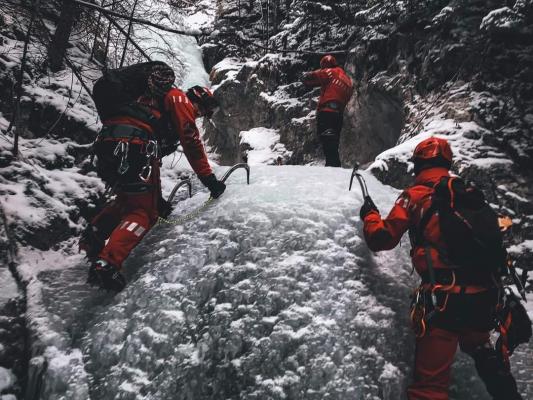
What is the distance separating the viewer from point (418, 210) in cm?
279

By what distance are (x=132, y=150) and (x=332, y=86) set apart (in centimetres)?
372

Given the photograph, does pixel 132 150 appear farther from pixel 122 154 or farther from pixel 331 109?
pixel 331 109

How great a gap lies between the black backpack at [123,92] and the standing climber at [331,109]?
121 inches

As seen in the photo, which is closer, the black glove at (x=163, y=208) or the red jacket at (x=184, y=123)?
the red jacket at (x=184, y=123)

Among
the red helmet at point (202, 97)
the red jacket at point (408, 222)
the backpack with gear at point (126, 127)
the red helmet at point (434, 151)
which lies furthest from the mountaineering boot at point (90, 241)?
the red helmet at point (434, 151)

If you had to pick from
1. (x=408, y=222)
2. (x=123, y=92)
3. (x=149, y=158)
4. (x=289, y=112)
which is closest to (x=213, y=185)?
(x=149, y=158)

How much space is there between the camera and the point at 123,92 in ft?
11.2

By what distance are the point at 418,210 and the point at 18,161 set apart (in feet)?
13.2

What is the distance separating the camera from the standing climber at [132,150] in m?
3.15

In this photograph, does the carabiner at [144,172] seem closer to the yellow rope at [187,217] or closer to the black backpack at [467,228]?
the yellow rope at [187,217]

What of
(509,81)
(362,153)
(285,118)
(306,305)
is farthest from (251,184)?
(285,118)

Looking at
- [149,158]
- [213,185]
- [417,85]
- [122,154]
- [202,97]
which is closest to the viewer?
[122,154]

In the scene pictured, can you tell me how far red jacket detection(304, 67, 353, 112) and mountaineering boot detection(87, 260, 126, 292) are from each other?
4.09 m

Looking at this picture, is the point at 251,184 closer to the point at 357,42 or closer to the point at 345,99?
the point at 345,99
